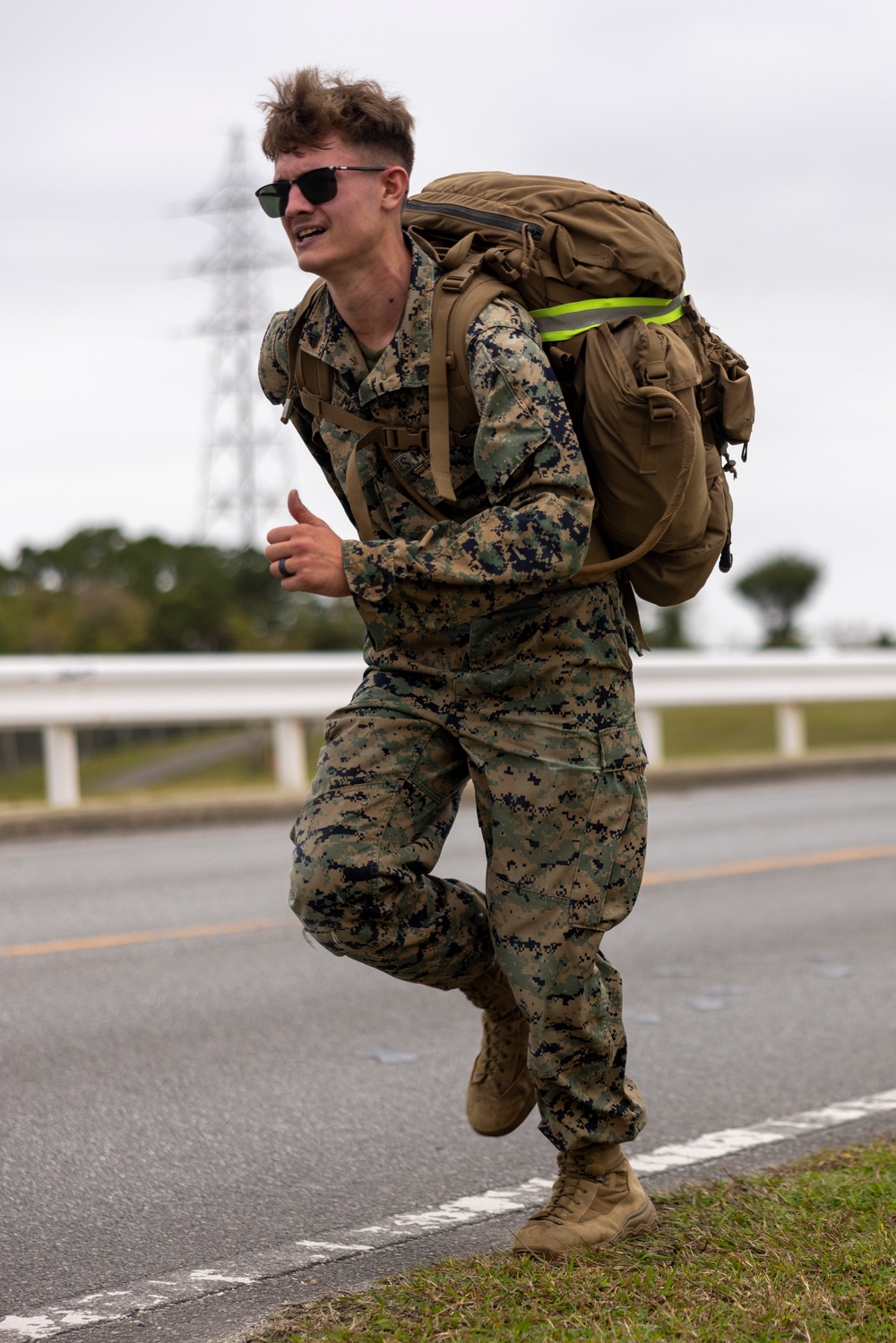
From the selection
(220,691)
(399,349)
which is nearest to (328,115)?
(399,349)

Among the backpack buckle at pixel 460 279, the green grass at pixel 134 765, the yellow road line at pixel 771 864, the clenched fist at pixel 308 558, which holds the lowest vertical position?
the green grass at pixel 134 765

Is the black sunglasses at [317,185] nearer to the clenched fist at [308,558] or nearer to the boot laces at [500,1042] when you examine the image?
the clenched fist at [308,558]

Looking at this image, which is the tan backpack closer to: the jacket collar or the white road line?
the jacket collar

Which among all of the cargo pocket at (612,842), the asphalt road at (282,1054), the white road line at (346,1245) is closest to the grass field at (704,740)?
the asphalt road at (282,1054)

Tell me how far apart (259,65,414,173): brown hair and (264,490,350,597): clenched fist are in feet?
2.47

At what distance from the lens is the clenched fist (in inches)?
118

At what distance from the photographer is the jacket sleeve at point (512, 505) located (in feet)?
9.92

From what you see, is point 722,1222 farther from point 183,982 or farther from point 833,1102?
point 183,982

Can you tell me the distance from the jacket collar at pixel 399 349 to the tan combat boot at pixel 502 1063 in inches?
51.0

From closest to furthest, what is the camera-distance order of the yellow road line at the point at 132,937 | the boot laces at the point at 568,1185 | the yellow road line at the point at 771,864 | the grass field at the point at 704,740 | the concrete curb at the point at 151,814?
the boot laces at the point at 568,1185 → the yellow road line at the point at 132,937 → the yellow road line at the point at 771,864 → the concrete curb at the point at 151,814 → the grass field at the point at 704,740

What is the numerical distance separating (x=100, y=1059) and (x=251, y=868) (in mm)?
3990


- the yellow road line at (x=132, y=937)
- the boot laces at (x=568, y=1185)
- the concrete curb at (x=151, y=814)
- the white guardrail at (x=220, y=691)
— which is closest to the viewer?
the boot laces at (x=568, y=1185)

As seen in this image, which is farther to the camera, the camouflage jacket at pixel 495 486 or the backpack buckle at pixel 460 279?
the backpack buckle at pixel 460 279

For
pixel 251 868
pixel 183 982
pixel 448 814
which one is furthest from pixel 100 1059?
pixel 251 868
